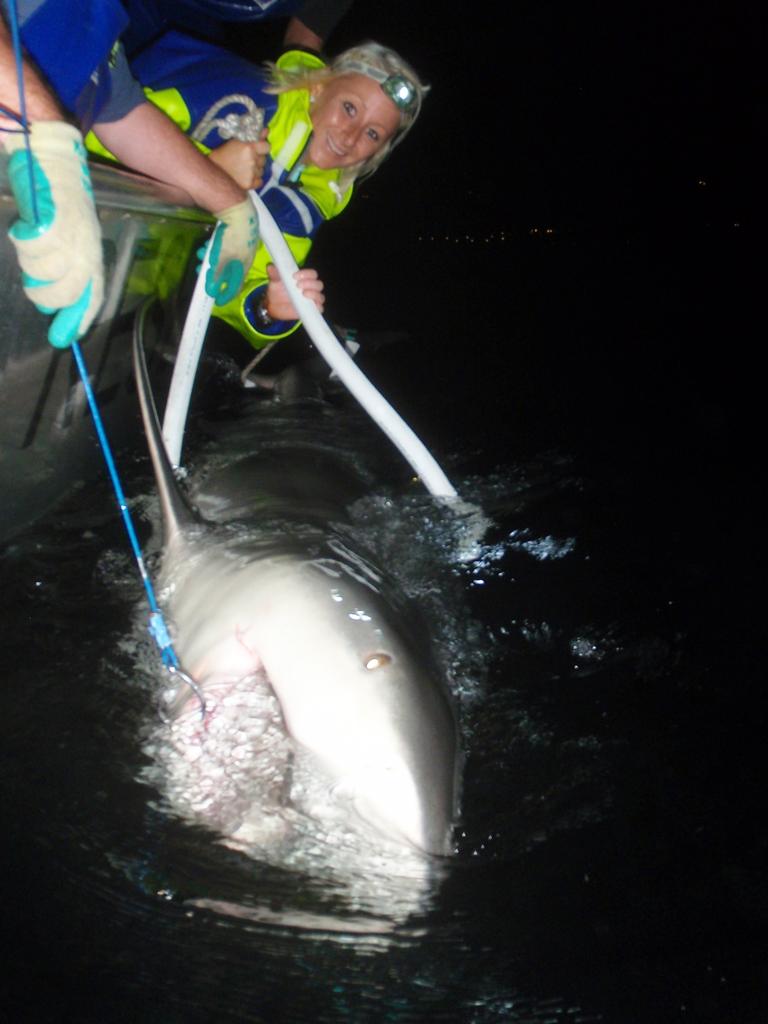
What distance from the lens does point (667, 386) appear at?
231 inches

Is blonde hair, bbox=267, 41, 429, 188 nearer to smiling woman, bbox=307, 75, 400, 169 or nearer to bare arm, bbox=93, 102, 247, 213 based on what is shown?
smiling woman, bbox=307, 75, 400, 169

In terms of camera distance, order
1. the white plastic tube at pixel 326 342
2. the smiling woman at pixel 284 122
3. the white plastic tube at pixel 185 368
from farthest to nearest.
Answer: the smiling woman at pixel 284 122 < the white plastic tube at pixel 326 342 < the white plastic tube at pixel 185 368

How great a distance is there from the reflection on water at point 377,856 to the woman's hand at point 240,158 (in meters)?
1.32

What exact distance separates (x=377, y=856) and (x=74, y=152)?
1390mm

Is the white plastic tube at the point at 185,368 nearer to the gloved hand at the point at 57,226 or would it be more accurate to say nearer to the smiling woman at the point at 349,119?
the gloved hand at the point at 57,226

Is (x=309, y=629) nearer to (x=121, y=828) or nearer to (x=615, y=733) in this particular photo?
(x=121, y=828)

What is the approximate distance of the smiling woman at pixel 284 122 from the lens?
289cm

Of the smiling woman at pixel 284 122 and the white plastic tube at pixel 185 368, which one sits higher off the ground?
the smiling woman at pixel 284 122

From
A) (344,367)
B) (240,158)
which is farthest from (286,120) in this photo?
(344,367)

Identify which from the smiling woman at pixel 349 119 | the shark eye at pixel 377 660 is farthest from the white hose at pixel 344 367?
the shark eye at pixel 377 660

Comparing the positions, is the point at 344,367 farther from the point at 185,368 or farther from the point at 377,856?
the point at 377,856

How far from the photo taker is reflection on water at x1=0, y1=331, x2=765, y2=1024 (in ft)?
3.72

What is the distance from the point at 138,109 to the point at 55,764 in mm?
1803

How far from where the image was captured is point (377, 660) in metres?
1.38
